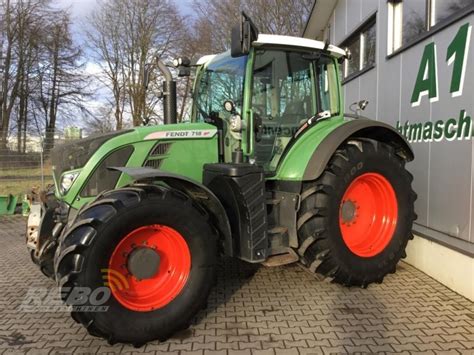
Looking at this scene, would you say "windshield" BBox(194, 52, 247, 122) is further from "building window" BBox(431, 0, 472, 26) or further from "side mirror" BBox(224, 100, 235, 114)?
"building window" BBox(431, 0, 472, 26)

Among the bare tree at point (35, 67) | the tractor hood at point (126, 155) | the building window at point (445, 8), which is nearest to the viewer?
the tractor hood at point (126, 155)

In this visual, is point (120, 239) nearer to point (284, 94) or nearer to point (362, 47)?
point (284, 94)

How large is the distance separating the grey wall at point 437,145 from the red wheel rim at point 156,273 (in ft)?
9.23

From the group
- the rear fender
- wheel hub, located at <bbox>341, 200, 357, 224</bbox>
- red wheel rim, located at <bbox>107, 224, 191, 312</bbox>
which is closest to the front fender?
wheel hub, located at <bbox>341, 200, 357, 224</bbox>

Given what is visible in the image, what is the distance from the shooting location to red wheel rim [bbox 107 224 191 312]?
11.9 ft

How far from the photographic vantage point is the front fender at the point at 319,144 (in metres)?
4.42

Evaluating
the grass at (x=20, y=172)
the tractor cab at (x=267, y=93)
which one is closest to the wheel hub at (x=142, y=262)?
the tractor cab at (x=267, y=93)

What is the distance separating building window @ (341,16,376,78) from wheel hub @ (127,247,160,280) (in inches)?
230

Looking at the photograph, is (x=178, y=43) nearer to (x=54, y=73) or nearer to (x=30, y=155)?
(x=54, y=73)

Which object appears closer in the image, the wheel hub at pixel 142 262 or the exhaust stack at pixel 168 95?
the wheel hub at pixel 142 262

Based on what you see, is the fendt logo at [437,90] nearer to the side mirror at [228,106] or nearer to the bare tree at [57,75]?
the side mirror at [228,106]

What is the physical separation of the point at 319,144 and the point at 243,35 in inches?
51.0

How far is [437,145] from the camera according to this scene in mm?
5387

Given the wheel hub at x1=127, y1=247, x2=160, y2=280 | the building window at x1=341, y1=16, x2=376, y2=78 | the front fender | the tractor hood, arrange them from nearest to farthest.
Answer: the wheel hub at x1=127, y1=247, x2=160, y2=280, the tractor hood, the front fender, the building window at x1=341, y1=16, x2=376, y2=78
